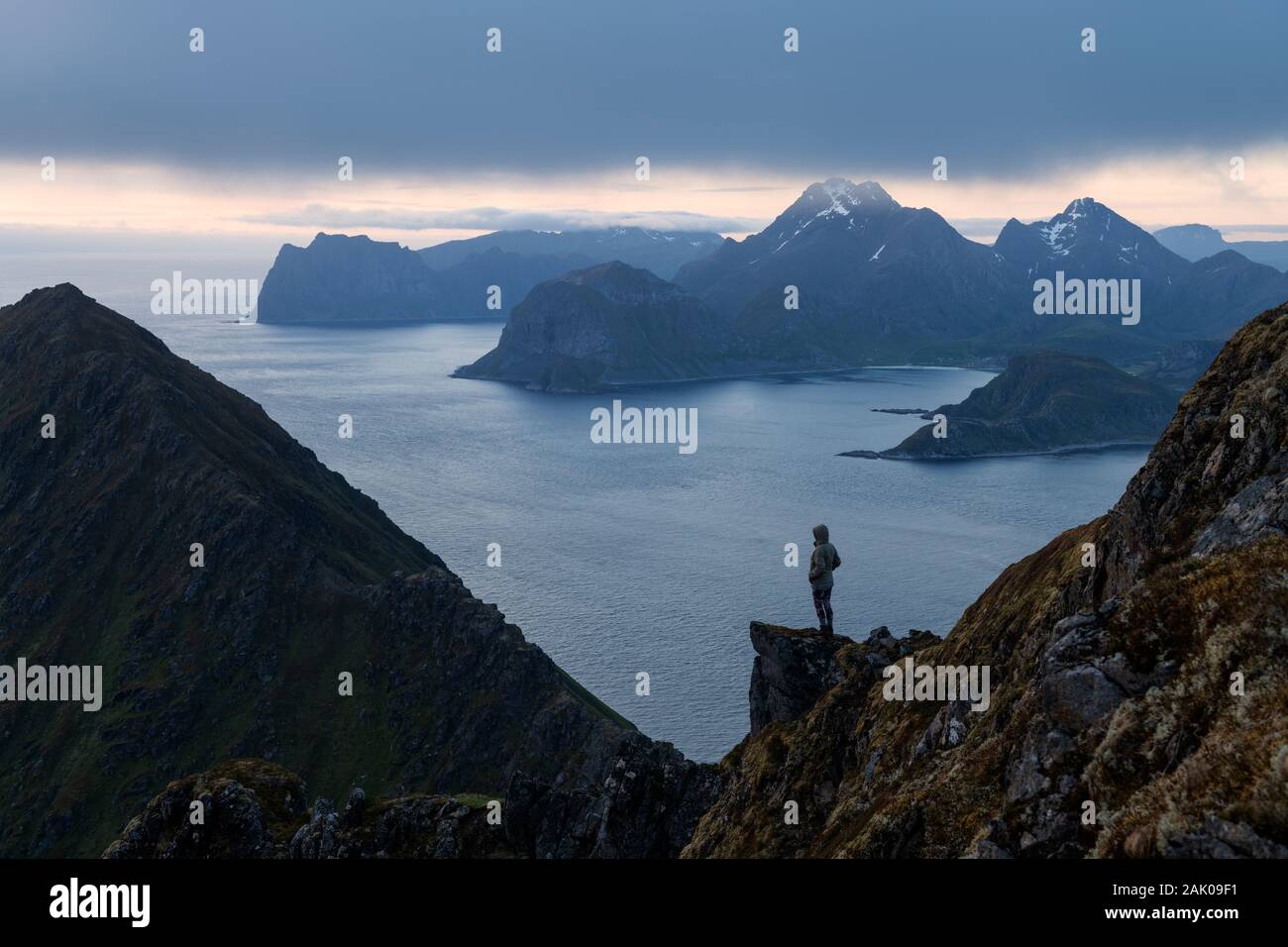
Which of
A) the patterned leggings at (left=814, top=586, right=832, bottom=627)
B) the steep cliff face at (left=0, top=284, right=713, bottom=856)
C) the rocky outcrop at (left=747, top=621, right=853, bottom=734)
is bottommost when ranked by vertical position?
the steep cliff face at (left=0, top=284, right=713, bottom=856)

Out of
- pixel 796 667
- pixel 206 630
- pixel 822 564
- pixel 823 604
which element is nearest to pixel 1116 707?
pixel 822 564

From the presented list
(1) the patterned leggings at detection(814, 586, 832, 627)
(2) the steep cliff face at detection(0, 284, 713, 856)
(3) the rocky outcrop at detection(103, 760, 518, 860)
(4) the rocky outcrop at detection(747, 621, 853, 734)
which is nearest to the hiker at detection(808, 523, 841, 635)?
(1) the patterned leggings at detection(814, 586, 832, 627)

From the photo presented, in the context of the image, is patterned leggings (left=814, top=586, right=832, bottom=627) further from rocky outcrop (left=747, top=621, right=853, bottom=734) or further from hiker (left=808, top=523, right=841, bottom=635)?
rocky outcrop (left=747, top=621, right=853, bottom=734)

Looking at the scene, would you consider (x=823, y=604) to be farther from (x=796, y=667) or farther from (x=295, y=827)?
(x=295, y=827)
